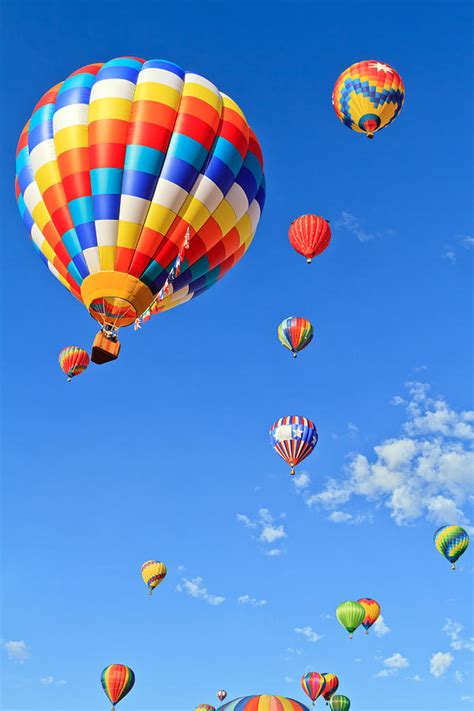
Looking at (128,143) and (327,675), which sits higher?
(128,143)

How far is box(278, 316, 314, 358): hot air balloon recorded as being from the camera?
99.8 feet

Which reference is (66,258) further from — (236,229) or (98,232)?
(236,229)

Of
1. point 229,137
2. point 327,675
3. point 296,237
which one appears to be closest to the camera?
point 229,137

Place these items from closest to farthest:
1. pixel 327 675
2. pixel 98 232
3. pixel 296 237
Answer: pixel 98 232, pixel 296 237, pixel 327 675

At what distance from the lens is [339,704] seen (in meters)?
34.4

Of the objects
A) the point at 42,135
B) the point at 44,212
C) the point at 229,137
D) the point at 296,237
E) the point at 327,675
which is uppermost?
the point at 296,237

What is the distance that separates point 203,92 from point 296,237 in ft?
31.2

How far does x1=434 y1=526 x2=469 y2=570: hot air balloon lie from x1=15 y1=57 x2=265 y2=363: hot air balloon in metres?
22.2

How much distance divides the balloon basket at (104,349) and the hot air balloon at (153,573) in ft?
61.1

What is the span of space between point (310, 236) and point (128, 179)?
10915 mm

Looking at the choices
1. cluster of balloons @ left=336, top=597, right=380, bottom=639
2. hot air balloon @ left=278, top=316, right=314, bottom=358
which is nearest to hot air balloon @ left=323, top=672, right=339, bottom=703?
cluster of balloons @ left=336, top=597, right=380, bottom=639

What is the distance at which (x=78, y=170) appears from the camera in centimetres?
1789

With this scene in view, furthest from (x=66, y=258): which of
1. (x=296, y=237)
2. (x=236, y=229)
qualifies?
(x=296, y=237)

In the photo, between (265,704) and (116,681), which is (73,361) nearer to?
(116,681)
